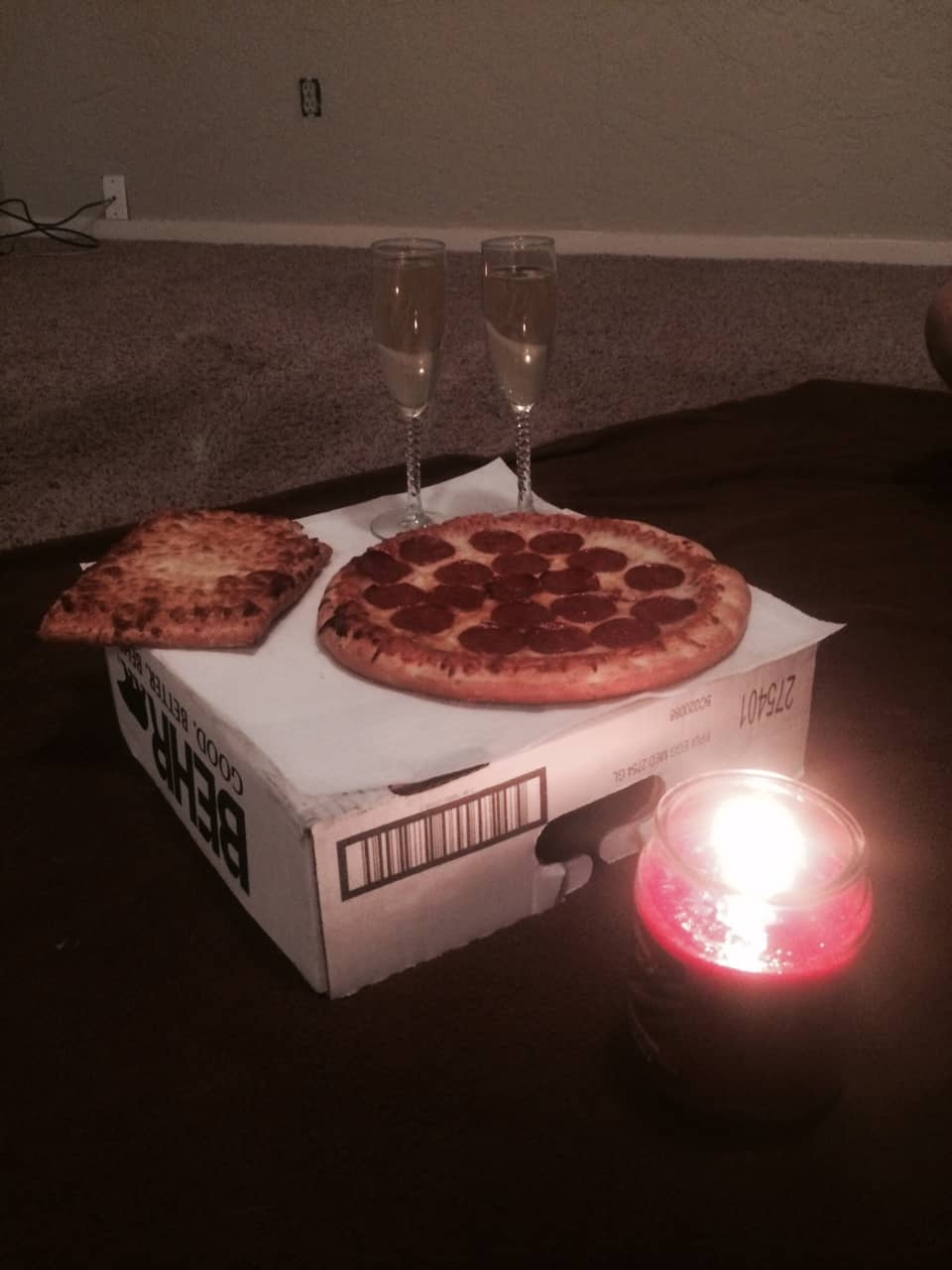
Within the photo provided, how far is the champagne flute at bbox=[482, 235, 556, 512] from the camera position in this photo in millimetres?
1078

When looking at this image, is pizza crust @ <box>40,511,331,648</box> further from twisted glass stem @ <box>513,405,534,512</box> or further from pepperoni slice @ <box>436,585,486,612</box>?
twisted glass stem @ <box>513,405,534,512</box>

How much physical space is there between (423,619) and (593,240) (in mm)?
2748

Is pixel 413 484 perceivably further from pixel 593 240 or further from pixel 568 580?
pixel 593 240

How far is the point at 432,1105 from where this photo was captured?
0.58 meters

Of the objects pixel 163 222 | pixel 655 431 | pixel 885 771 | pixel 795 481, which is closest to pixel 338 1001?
pixel 885 771

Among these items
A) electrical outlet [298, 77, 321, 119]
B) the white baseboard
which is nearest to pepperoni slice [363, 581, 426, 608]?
the white baseboard

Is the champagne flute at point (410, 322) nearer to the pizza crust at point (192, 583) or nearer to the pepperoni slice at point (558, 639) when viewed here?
the pizza crust at point (192, 583)

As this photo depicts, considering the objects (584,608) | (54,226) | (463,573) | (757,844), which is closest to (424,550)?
(463,573)

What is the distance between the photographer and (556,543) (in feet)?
3.12

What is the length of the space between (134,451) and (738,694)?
1.31 meters

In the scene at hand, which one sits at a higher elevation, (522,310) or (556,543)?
(522,310)

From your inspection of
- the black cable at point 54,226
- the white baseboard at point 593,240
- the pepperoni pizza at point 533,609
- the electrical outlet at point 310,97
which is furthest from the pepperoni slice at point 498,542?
the black cable at point 54,226

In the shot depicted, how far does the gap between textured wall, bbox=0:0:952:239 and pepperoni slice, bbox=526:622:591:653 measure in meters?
2.59

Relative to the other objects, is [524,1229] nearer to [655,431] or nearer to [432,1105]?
[432,1105]
